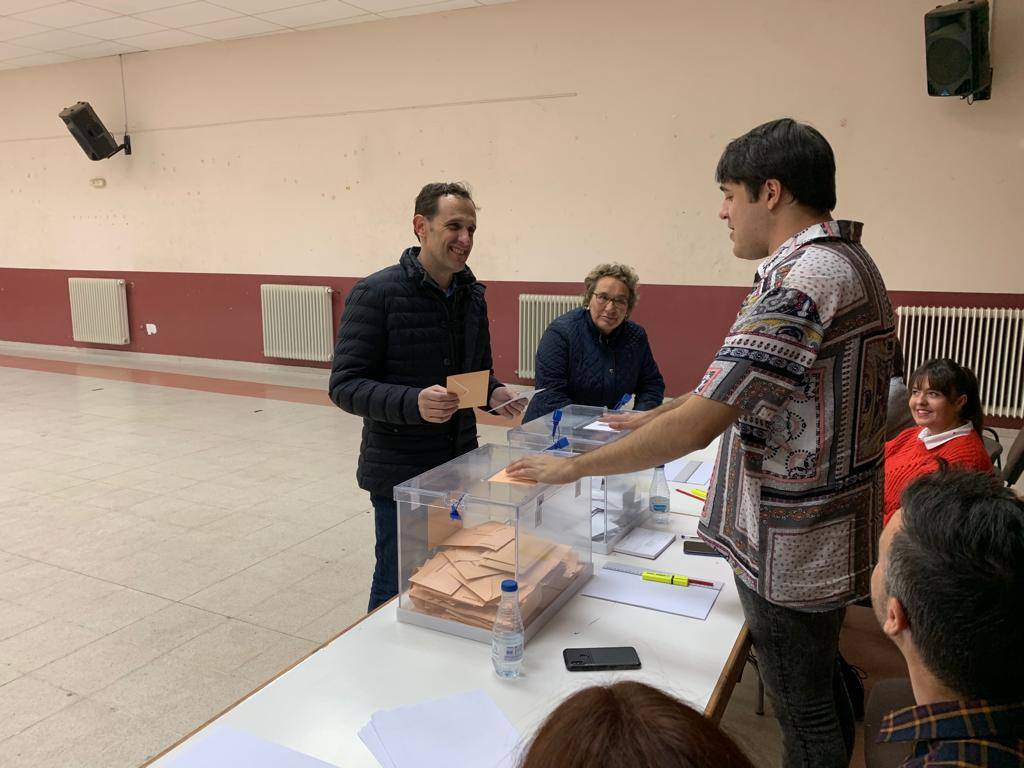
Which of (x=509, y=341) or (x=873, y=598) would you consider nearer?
(x=873, y=598)

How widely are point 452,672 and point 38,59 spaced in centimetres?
1010

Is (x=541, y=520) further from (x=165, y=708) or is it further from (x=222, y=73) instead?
(x=222, y=73)

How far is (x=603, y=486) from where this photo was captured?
215 cm

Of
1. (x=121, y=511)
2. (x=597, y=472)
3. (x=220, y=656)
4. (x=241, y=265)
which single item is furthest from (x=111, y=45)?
(x=597, y=472)

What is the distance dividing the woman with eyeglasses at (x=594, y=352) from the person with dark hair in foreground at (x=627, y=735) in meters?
2.35

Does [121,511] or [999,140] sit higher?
[999,140]

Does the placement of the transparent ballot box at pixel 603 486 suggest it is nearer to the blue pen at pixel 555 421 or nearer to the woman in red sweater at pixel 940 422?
the blue pen at pixel 555 421

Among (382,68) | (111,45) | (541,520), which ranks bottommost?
(541,520)

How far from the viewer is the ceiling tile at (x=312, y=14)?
6.64 metres

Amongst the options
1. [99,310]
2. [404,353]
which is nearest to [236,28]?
[99,310]

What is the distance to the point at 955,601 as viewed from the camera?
101cm

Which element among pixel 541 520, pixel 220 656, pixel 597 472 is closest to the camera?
pixel 597 472

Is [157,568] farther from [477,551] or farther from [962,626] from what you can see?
[962,626]

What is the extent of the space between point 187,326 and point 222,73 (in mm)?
2797
